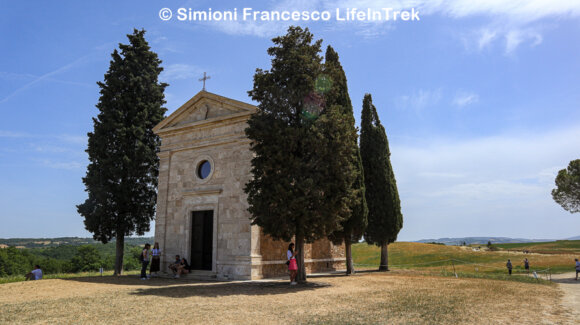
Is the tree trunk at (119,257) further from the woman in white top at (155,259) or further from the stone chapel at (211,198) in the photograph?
the woman in white top at (155,259)

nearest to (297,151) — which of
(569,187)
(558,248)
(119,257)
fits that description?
(119,257)

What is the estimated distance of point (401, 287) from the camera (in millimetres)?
13258

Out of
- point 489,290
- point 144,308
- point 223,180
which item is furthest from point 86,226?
point 489,290

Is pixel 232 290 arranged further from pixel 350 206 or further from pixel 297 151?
pixel 350 206

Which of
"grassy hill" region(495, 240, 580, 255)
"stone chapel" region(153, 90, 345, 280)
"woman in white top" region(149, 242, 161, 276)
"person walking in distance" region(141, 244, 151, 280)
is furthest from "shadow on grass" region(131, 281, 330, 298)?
"grassy hill" region(495, 240, 580, 255)

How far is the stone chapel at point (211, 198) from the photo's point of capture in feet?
52.5

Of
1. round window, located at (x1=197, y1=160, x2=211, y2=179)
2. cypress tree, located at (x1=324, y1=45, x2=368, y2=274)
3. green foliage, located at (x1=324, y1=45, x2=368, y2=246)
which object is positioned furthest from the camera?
round window, located at (x1=197, y1=160, x2=211, y2=179)

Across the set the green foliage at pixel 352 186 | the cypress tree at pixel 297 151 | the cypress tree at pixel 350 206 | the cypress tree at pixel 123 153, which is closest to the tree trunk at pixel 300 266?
the cypress tree at pixel 297 151

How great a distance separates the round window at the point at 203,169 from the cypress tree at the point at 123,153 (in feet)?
13.7

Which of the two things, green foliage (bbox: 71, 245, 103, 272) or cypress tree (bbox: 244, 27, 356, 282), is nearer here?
cypress tree (bbox: 244, 27, 356, 282)

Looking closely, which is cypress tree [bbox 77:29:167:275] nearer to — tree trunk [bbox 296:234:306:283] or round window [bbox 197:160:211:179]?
round window [bbox 197:160:211:179]

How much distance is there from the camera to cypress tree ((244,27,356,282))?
1315 centimetres

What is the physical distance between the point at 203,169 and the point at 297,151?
20.5ft

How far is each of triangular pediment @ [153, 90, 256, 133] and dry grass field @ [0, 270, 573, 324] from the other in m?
7.62
